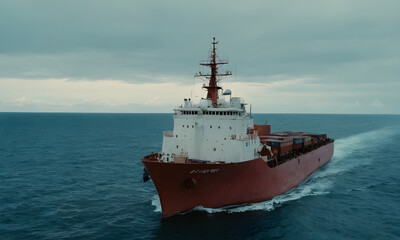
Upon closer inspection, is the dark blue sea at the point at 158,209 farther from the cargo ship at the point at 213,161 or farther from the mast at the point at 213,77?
the mast at the point at 213,77

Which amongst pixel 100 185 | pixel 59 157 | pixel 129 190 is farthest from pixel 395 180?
pixel 59 157

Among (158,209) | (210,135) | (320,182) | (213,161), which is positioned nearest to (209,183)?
(213,161)

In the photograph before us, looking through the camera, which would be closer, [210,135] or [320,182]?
[210,135]

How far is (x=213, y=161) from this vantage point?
904 inches

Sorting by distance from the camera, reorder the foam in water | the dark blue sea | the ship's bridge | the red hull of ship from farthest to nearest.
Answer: the foam in water
the ship's bridge
the red hull of ship
the dark blue sea

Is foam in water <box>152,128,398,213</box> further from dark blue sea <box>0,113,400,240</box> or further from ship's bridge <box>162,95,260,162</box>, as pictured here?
ship's bridge <box>162,95,260,162</box>

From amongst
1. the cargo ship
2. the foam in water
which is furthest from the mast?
the foam in water

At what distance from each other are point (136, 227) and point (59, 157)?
3188 cm

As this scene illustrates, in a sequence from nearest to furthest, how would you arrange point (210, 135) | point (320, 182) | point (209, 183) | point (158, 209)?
point (209, 183)
point (158, 209)
point (210, 135)
point (320, 182)

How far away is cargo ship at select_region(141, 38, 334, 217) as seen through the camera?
2030 cm

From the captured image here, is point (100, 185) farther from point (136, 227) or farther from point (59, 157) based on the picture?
point (59, 157)

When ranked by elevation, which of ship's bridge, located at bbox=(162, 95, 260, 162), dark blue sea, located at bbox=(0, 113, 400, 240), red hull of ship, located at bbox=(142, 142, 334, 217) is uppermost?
ship's bridge, located at bbox=(162, 95, 260, 162)

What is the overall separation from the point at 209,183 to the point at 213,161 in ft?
8.06

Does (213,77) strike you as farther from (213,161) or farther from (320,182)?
(320,182)
